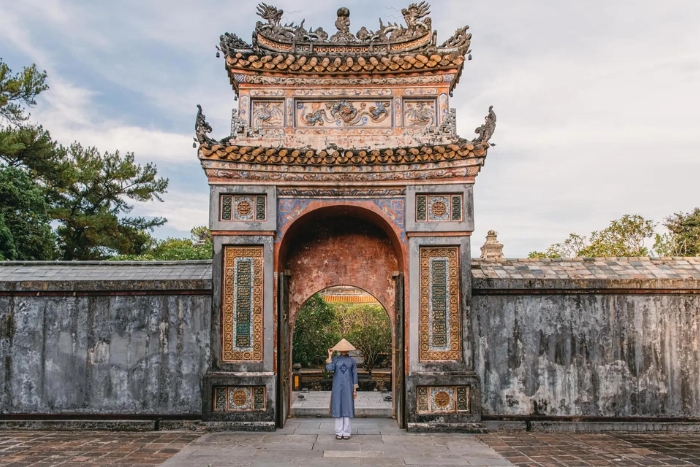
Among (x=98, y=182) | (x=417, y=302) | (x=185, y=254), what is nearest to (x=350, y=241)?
(x=417, y=302)

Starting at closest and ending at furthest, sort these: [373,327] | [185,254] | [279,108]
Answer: [279,108], [373,327], [185,254]

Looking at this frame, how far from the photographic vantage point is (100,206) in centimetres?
2978

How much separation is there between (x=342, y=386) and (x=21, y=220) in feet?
54.3

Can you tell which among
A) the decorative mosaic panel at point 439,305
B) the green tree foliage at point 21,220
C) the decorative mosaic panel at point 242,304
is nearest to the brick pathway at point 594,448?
the decorative mosaic panel at point 439,305

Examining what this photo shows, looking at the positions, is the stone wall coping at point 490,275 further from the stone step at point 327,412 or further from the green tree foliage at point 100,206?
the green tree foliage at point 100,206

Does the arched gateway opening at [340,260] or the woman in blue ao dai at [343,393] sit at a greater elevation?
the arched gateway opening at [340,260]

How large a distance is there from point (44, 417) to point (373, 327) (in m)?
12.4

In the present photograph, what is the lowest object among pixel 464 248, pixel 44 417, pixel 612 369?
pixel 44 417

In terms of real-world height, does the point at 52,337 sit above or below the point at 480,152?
below

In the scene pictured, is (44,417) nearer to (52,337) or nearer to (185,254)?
(52,337)

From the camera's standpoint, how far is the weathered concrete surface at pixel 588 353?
400 inches

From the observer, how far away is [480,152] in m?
10.1

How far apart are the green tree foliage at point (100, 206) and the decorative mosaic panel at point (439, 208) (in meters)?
21.7

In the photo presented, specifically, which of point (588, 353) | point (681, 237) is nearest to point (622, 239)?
point (681, 237)
